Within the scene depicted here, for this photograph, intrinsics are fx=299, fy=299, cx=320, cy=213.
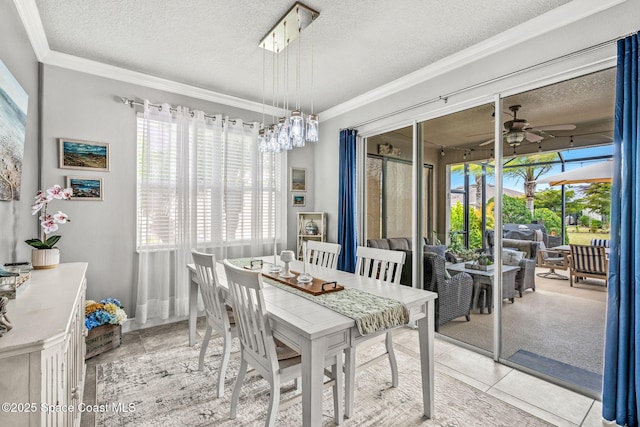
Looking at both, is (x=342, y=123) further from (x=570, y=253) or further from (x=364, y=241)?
(x=570, y=253)

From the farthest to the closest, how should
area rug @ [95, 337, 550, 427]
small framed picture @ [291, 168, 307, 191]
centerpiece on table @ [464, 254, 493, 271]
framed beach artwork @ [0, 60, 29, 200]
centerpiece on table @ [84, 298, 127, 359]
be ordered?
small framed picture @ [291, 168, 307, 191] < centerpiece on table @ [464, 254, 493, 271] < centerpiece on table @ [84, 298, 127, 359] < area rug @ [95, 337, 550, 427] < framed beach artwork @ [0, 60, 29, 200]

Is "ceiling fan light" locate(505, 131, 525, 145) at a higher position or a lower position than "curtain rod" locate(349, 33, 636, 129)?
lower

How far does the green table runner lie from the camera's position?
152 centimetres

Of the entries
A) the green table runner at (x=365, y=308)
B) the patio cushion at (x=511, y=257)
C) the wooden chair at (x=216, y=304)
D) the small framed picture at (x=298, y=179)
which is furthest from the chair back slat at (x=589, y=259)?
the small framed picture at (x=298, y=179)

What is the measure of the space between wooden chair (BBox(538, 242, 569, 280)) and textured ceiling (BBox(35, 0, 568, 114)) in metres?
1.82

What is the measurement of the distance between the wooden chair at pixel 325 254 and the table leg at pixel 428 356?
3.48 feet

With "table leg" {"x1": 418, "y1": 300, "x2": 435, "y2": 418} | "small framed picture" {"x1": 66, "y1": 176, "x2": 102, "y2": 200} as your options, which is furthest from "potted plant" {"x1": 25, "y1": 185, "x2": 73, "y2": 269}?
"table leg" {"x1": 418, "y1": 300, "x2": 435, "y2": 418}

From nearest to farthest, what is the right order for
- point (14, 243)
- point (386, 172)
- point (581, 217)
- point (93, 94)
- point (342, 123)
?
point (14, 243) → point (581, 217) → point (93, 94) → point (386, 172) → point (342, 123)

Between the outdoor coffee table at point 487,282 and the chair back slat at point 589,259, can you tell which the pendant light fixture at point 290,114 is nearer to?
the outdoor coffee table at point 487,282

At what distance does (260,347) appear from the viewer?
1589 millimetres

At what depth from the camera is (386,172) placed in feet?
12.6

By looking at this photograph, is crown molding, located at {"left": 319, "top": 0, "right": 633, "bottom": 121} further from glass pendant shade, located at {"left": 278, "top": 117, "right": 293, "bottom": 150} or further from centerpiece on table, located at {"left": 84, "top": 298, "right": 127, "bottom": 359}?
centerpiece on table, located at {"left": 84, "top": 298, "right": 127, "bottom": 359}

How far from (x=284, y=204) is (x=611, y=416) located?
3.67 m

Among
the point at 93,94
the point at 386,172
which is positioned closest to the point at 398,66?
the point at 386,172
